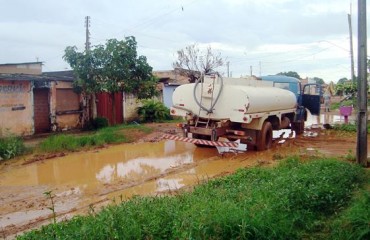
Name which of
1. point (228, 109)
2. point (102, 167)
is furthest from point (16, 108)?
point (228, 109)

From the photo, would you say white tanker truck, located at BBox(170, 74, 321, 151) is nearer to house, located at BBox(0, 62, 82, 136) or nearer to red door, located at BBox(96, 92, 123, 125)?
house, located at BBox(0, 62, 82, 136)

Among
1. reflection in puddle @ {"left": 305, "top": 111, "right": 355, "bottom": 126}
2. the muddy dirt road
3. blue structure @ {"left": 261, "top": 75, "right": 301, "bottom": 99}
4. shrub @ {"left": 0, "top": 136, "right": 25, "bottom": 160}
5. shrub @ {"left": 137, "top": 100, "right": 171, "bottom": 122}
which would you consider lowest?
the muddy dirt road

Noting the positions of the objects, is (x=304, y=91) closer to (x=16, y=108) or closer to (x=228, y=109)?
(x=228, y=109)

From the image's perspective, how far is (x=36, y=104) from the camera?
1764 centimetres

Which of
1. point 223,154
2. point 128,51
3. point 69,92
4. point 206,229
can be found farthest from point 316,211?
point 69,92

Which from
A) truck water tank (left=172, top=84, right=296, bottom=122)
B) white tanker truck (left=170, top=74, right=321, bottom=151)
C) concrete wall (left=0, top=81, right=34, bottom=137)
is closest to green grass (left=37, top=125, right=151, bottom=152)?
concrete wall (left=0, top=81, right=34, bottom=137)

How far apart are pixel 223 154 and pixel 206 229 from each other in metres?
8.67

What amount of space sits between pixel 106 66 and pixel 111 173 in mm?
8642

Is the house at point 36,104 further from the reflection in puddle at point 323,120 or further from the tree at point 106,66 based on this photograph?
the reflection in puddle at point 323,120

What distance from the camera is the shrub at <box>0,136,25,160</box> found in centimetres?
1247

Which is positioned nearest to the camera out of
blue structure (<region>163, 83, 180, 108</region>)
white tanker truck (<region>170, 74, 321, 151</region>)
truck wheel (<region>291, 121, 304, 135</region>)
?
white tanker truck (<region>170, 74, 321, 151</region>)

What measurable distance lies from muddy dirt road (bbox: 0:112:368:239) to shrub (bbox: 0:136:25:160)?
0.49m

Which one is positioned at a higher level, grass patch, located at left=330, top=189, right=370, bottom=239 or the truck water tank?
the truck water tank

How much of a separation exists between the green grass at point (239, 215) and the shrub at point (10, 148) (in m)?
7.72
